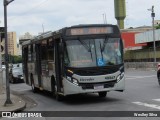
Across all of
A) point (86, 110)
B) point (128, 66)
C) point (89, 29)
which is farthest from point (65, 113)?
point (128, 66)

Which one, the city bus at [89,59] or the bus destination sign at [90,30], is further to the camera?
the bus destination sign at [90,30]

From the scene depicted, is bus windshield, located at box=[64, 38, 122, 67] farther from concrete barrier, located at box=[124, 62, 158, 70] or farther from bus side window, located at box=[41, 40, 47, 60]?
concrete barrier, located at box=[124, 62, 158, 70]

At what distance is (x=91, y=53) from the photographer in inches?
636

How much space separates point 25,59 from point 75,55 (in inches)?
404

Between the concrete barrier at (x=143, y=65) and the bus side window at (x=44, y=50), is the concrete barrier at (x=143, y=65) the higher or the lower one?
the lower one

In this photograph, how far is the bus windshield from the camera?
52.9 feet

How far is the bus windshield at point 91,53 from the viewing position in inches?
634

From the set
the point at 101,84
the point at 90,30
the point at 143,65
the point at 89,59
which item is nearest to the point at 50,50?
the point at 90,30

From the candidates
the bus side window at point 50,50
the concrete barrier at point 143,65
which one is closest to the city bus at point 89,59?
the bus side window at point 50,50

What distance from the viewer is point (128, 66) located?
190 ft

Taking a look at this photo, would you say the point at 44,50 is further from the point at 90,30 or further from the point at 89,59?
the point at 89,59

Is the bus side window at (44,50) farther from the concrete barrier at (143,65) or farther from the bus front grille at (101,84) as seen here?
the concrete barrier at (143,65)

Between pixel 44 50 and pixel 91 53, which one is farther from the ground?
pixel 44 50

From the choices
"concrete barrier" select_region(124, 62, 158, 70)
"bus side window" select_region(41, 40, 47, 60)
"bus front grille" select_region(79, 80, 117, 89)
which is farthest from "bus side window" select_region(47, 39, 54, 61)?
"concrete barrier" select_region(124, 62, 158, 70)
